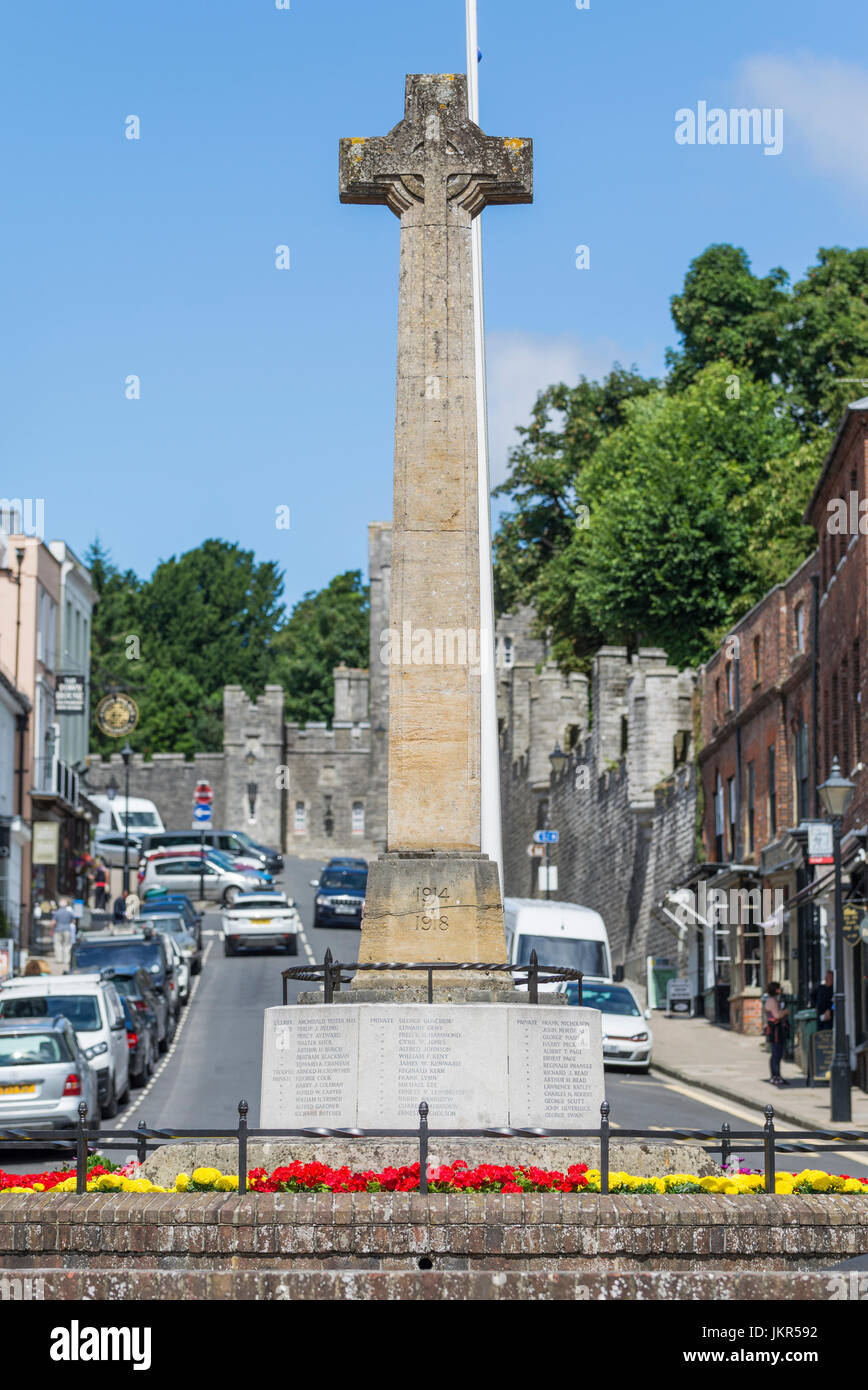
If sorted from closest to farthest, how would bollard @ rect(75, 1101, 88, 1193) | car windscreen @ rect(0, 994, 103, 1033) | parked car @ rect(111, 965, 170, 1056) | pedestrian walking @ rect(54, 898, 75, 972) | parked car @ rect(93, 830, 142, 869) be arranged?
1. bollard @ rect(75, 1101, 88, 1193)
2. car windscreen @ rect(0, 994, 103, 1033)
3. parked car @ rect(111, 965, 170, 1056)
4. pedestrian walking @ rect(54, 898, 75, 972)
5. parked car @ rect(93, 830, 142, 869)

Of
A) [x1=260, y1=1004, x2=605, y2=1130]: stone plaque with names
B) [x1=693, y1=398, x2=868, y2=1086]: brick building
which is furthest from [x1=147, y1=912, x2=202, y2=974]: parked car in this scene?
[x1=260, y1=1004, x2=605, y2=1130]: stone plaque with names

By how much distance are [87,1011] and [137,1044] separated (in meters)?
2.34

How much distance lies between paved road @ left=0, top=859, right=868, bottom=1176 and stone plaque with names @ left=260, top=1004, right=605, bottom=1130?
5.95 m

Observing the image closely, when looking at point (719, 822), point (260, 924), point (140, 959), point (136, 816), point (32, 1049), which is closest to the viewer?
point (32, 1049)

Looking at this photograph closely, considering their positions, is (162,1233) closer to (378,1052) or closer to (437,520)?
(378,1052)

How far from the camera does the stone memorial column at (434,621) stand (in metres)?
13.1

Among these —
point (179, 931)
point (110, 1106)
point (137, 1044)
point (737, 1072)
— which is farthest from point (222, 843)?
point (110, 1106)

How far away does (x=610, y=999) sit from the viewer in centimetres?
3400

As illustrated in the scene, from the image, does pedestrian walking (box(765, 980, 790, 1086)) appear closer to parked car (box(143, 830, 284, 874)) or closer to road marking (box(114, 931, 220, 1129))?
road marking (box(114, 931, 220, 1129))

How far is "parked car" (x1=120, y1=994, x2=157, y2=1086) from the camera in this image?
2888 cm

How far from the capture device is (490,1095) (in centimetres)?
1191

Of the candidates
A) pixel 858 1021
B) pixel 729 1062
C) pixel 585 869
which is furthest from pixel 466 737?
pixel 585 869

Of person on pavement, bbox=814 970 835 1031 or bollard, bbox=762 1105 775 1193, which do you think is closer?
bollard, bbox=762 1105 775 1193

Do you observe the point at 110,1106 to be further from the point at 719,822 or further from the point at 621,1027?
the point at 719,822
